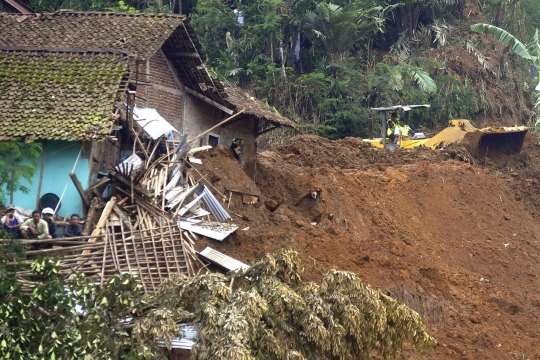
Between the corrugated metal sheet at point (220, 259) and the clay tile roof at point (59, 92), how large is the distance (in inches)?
111

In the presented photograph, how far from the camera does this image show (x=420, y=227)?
71.1 ft

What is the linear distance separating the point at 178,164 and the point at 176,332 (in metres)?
6.84

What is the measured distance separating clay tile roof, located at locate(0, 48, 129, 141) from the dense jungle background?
484 inches

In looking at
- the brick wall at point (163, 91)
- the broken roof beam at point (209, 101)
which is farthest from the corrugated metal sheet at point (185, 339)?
the broken roof beam at point (209, 101)

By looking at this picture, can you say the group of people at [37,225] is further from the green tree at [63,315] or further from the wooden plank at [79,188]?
the green tree at [63,315]

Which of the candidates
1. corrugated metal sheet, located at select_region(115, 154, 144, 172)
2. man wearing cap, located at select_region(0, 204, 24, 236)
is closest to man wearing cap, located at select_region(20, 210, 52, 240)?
man wearing cap, located at select_region(0, 204, 24, 236)

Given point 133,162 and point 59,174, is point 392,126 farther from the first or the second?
point 59,174

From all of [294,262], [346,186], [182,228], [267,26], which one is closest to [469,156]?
[346,186]

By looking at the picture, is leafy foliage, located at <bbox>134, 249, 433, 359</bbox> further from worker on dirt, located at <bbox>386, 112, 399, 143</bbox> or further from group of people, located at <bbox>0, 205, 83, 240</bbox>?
worker on dirt, located at <bbox>386, 112, 399, 143</bbox>

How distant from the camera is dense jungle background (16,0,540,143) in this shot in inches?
1251

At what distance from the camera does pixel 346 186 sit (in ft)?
72.2

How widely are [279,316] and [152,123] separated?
7.94m

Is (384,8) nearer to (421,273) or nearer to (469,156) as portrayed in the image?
(469,156)

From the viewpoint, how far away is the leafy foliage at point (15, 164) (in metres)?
12.6
